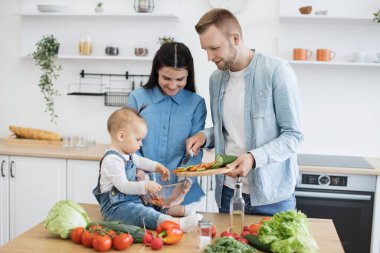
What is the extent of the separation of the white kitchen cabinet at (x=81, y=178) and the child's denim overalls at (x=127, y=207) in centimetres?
152

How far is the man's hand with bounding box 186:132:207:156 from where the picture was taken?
227cm

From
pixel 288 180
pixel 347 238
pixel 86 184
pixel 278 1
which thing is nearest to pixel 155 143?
pixel 288 180

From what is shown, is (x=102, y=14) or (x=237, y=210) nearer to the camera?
(x=237, y=210)

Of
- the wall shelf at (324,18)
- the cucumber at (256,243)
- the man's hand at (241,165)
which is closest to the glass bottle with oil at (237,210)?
the man's hand at (241,165)

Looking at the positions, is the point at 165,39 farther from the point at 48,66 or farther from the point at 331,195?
the point at 331,195

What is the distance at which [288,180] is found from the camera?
224 centimetres

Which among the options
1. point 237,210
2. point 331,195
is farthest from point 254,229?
point 331,195

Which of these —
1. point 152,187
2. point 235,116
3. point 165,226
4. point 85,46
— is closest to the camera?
point 165,226

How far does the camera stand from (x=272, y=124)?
7.22ft

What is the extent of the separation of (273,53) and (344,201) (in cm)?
131

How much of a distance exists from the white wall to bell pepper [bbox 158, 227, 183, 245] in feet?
7.67

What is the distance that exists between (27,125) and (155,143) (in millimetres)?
2328

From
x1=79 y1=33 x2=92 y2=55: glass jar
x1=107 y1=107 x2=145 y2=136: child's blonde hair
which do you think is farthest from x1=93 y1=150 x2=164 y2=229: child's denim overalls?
x1=79 y1=33 x2=92 y2=55: glass jar

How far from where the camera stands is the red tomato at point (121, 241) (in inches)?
68.6
